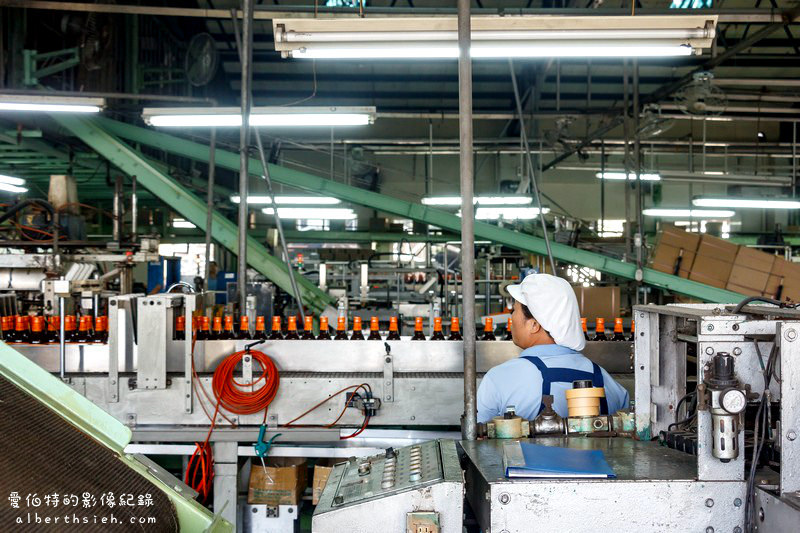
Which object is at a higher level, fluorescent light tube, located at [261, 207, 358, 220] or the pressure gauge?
fluorescent light tube, located at [261, 207, 358, 220]

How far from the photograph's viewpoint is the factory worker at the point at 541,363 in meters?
2.38

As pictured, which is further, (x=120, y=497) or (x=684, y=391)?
(x=684, y=391)

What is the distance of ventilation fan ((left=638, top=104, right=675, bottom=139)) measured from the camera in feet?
21.0

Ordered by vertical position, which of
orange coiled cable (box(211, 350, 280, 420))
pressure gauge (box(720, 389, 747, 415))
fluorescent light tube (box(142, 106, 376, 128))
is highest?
fluorescent light tube (box(142, 106, 376, 128))

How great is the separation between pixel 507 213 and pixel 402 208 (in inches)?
156

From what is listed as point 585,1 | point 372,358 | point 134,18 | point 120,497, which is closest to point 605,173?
point 585,1

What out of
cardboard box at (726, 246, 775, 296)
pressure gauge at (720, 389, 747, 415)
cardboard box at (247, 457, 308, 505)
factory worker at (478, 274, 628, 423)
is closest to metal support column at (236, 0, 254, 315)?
cardboard box at (247, 457, 308, 505)

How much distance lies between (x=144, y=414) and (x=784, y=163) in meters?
15.0

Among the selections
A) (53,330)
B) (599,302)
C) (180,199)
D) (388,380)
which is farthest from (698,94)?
(53,330)

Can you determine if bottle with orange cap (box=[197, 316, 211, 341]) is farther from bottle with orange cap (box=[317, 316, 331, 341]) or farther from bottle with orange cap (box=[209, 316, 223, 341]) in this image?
bottle with orange cap (box=[317, 316, 331, 341])

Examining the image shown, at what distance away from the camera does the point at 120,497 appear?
1450mm

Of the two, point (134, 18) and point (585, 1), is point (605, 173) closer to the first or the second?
point (585, 1)

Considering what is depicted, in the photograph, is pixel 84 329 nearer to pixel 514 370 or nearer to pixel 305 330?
pixel 305 330

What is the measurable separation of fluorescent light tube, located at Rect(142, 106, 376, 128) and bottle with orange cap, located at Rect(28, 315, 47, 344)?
58.2 inches
